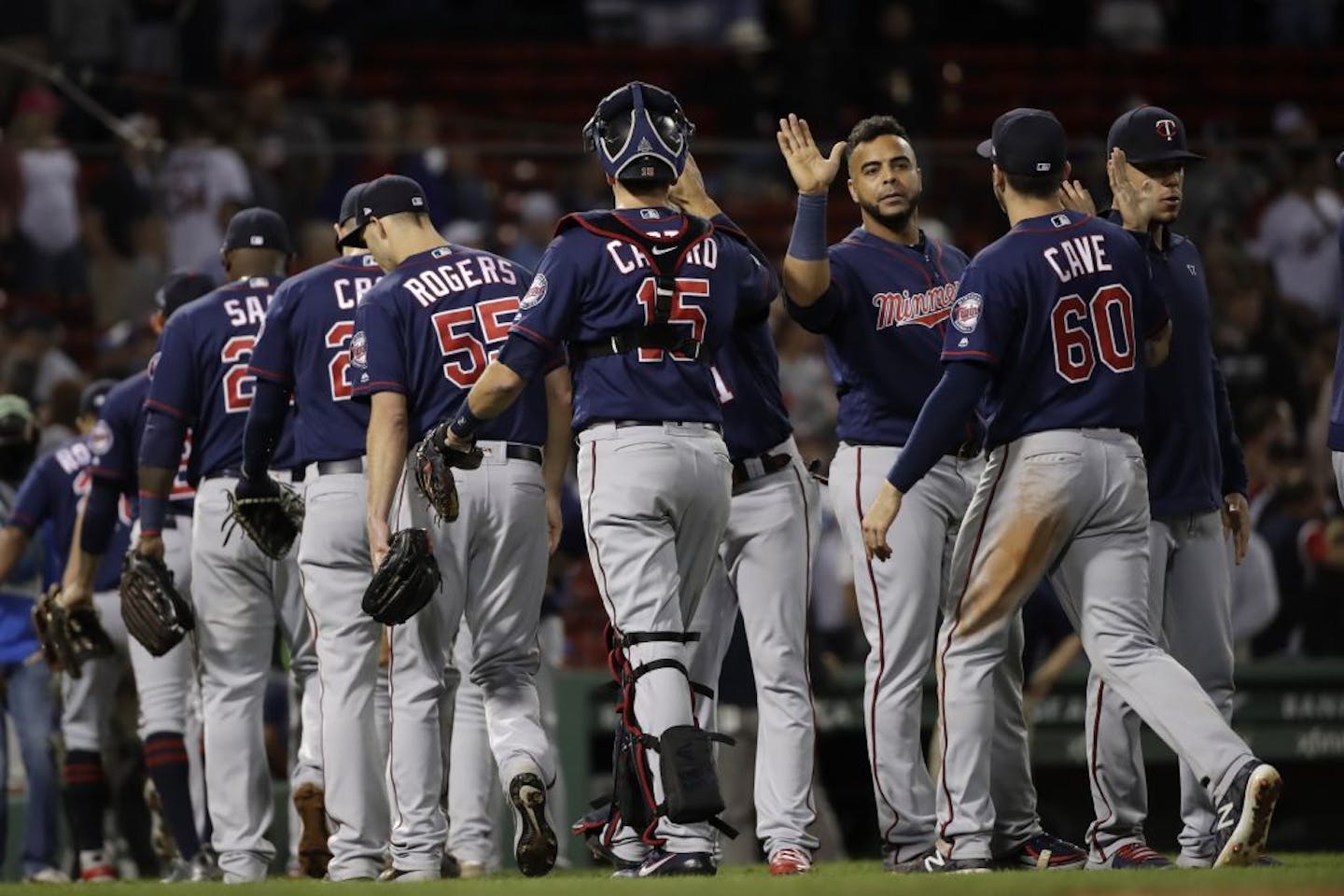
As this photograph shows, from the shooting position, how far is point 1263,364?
1425cm

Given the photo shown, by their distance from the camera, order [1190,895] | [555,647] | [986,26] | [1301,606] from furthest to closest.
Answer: [986,26], [1301,606], [555,647], [1190,895]

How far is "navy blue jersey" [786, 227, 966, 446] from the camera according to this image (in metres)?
7.72

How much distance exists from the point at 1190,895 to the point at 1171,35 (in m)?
16.1

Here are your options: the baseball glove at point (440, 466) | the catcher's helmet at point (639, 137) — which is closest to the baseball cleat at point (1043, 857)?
the baseball glove at point (440, 466)

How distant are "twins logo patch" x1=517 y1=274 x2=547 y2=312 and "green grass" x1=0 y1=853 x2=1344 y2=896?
69.9 inches

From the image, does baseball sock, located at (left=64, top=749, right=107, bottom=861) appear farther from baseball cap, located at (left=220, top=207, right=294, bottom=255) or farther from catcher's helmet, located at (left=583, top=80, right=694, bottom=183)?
catcher's helmet, located at (left=583, top=80, right=694, bottom=183)

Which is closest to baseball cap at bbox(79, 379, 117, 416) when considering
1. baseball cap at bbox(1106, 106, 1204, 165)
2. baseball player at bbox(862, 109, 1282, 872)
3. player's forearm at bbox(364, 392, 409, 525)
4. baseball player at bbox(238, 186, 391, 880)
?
baseball player at bbox(238, 186, 391, 880)

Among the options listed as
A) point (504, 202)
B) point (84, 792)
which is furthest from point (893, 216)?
point (504, 202)

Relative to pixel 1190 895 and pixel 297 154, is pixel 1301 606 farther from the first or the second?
pixel 1190 895

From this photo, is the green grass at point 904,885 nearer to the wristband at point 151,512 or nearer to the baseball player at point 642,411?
the baseball player at point 642,411

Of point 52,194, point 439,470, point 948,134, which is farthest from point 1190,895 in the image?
point 948,134

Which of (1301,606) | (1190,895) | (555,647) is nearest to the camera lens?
(1190,895)

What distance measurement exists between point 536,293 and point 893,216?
1.51 meters

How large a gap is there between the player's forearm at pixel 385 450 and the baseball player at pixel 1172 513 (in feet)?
7.95
